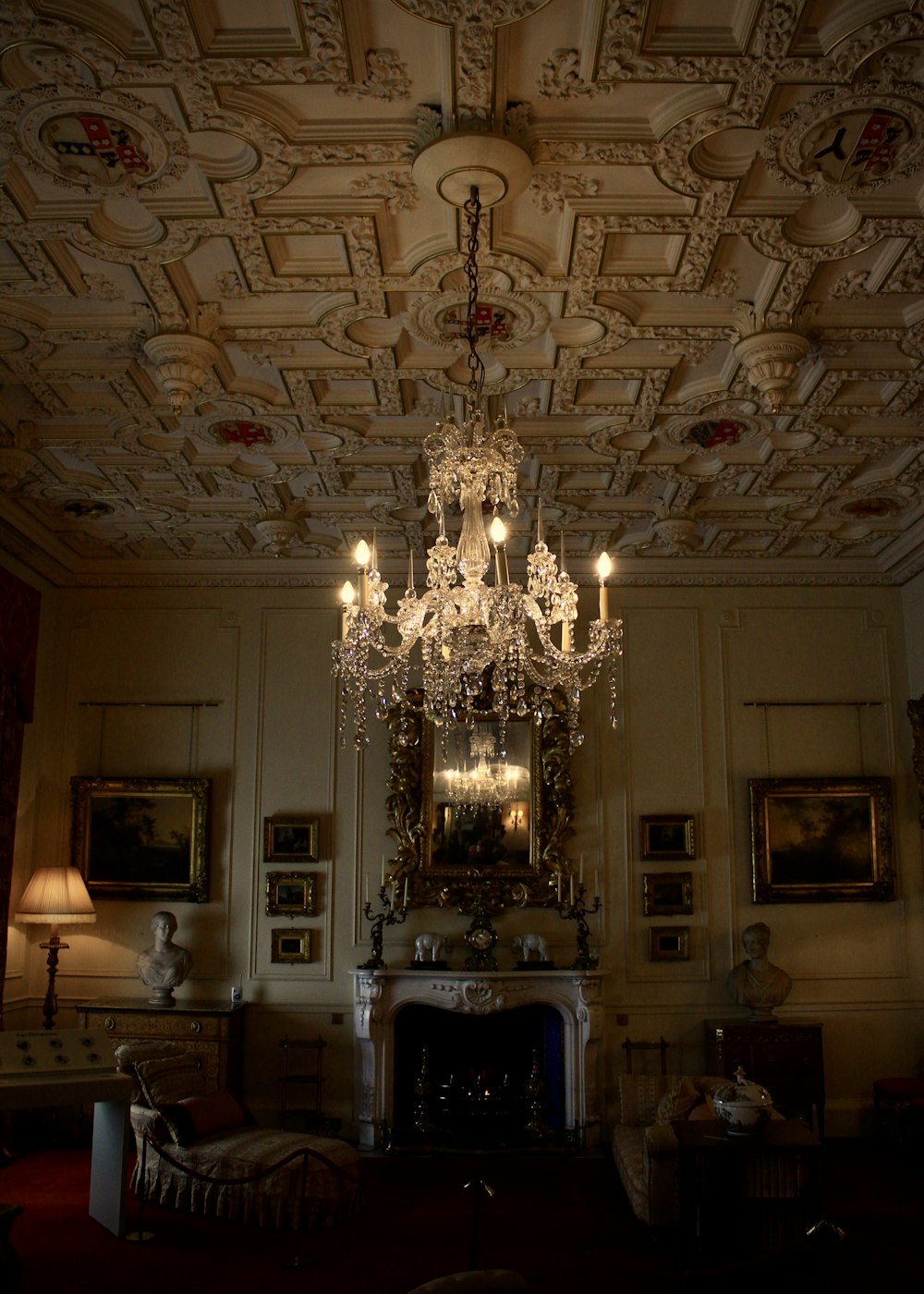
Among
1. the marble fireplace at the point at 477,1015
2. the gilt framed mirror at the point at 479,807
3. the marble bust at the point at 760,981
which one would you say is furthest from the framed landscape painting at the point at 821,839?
the marble fireplace at the point at 477,1015

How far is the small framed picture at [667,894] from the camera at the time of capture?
8.77 m

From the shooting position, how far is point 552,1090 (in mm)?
8539

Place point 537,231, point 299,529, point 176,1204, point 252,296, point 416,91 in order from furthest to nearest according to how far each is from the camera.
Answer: point 299,529 < point 176,1204 < point 252,296 < point 537,231 < point 416,91

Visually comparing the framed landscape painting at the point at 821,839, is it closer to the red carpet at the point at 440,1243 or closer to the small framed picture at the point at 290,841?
the red carpet at the point at 440,1243

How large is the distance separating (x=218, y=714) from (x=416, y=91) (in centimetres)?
631

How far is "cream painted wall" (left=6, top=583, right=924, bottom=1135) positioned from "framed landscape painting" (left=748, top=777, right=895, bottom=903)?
0.16 m

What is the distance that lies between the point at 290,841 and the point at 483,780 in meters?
1.67

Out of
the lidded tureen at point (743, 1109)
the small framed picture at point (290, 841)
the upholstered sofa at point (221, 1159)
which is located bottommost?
the upholstered sofa at point (221, 1159)

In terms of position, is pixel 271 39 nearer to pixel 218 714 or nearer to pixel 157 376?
pixel 157 376

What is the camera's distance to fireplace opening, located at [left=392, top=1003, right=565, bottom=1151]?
8.22 meters

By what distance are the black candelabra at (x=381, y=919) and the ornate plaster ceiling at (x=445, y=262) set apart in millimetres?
2996

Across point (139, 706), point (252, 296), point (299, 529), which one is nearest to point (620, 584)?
point (299, 529)

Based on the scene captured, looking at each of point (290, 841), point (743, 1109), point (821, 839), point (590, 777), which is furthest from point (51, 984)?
point (821, 839)

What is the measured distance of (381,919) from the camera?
28.2 feet
